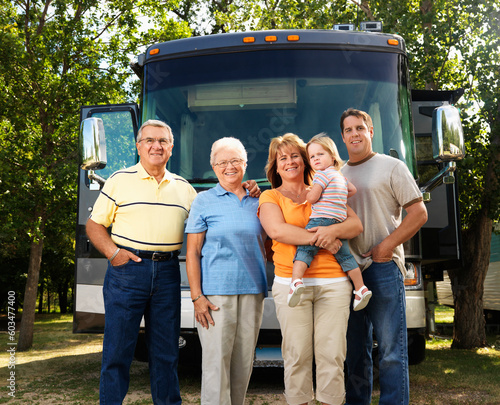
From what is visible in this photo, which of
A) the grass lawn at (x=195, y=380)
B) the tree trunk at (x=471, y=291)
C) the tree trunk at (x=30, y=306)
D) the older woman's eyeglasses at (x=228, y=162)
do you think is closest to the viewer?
the older woman's eyeglasses at (x=228, y=162)

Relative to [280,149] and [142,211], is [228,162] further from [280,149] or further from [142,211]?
[142,211]

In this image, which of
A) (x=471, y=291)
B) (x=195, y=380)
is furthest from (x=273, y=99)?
(x=471, y=291)

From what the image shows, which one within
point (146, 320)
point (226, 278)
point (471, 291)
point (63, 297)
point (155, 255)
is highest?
point (155, 255)

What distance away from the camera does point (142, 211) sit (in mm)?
3529

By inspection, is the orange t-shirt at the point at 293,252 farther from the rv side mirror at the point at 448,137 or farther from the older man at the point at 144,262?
the rv side mirror at the point at 448,137

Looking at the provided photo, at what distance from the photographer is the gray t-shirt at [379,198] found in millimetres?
3404

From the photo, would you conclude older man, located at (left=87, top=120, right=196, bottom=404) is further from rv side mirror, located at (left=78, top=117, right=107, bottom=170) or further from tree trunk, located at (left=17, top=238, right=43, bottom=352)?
tree trunk, located at (left=17, top=238, right=43, bottom=352)

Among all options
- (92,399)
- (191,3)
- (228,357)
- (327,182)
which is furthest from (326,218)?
(191,3)

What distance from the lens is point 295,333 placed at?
3150mm

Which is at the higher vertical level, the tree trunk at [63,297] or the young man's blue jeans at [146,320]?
the young man's blue jeans at [146,320]

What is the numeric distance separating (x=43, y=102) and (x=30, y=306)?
415cm

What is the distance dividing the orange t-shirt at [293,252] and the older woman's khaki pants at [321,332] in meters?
0.08

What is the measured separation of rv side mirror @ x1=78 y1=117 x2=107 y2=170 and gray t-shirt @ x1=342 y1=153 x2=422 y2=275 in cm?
200

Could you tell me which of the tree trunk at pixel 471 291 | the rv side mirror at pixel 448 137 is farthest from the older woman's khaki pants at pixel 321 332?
the tree trunk at pixel 471 291
